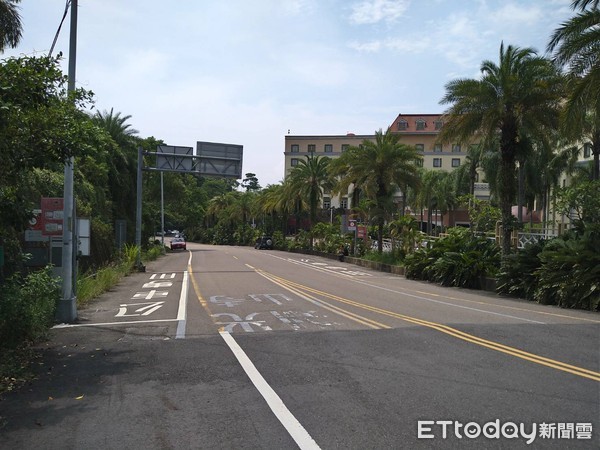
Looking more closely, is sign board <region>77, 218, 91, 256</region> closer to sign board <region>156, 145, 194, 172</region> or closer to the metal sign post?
the metal sign post

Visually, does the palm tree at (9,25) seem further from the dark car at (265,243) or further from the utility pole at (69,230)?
the dark car at (265,243)

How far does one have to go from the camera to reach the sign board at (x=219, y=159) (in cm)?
3161

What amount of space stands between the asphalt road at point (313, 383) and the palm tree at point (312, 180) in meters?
40.9

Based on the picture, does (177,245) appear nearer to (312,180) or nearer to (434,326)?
(312,180)

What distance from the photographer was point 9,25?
19.6 m

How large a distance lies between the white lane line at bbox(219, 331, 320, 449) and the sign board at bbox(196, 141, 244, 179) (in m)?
23.9

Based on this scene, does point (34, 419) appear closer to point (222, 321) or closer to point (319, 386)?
point (319, 386)

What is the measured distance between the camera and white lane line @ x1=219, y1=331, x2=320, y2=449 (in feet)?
16.0

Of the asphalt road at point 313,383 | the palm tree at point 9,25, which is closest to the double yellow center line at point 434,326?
the asphalt road at point 313,383

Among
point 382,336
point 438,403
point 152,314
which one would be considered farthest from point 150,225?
point 438,403

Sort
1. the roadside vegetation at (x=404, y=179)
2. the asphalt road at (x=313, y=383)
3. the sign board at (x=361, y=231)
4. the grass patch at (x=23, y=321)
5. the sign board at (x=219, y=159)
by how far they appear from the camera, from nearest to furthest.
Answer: the asphalt road at (x=313, y=383), the grass patch at (x=23, y=321), the roadside vegetation at (x=404, y=179), the sign board at (x=219, y=159), the sign board at (x=361, y=231)

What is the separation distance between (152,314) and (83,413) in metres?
7.75

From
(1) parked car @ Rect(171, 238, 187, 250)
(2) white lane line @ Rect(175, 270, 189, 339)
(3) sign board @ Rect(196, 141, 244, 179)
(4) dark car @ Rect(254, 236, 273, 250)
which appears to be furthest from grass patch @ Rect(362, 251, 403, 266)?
(1) parked car @ Rect(171, 238, 187, 250)

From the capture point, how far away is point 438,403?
19.4ft
